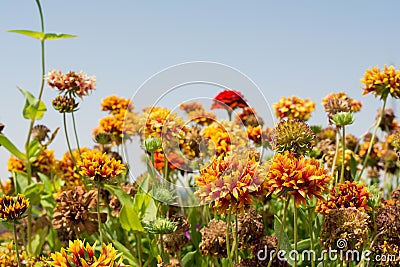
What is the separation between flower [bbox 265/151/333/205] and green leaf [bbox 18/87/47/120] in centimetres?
123

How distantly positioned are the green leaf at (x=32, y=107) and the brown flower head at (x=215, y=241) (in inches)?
36.9

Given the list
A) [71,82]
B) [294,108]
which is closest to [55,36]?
[71,82]

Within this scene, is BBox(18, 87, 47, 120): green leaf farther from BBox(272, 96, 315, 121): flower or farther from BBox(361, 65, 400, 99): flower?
BBox(361, 65, 400, 99): flower

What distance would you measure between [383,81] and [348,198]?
0.61 metres

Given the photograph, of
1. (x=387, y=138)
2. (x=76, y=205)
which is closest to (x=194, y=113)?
(x=76, y=205)

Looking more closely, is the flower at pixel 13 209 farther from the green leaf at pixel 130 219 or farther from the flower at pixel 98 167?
the green leaf at pixel 130 219

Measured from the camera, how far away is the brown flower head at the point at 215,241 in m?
1.49

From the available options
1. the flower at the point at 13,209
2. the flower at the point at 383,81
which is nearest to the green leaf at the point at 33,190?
the flower at the point at 13,209

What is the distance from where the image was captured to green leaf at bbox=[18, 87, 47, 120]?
2.12 metres

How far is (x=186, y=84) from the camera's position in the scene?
1487mm

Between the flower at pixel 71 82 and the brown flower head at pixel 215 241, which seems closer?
the brown flower head at pixel 215 241

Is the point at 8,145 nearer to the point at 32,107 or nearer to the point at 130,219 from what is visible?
the point at 32,107

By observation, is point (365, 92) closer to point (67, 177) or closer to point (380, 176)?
point (380, 176)

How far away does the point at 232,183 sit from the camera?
1171 millimetres
